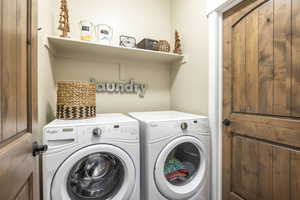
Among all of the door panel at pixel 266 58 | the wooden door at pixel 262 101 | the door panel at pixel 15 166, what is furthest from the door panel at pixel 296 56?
the door panel at pixel 15 166

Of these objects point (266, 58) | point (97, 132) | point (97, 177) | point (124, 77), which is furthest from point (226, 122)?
point (124, 77)

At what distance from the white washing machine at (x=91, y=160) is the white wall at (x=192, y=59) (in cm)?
82

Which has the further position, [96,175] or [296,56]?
[96,175]

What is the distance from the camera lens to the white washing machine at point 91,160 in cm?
98

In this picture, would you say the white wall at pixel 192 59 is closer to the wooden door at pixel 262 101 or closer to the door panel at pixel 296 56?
the wooden door at pixel 262 101

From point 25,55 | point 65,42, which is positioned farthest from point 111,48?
point 25,55

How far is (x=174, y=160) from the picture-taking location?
1557 mm

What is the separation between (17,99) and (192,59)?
1.60 metres

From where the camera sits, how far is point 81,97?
1.33m

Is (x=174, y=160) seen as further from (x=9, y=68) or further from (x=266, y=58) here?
(x=9, y=68)

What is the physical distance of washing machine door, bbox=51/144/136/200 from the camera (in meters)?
1.00

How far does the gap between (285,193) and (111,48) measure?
1.76m

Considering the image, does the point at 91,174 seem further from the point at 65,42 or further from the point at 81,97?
the point at 65,42

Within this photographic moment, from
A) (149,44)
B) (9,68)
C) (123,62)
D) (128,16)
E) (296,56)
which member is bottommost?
(9,68)
